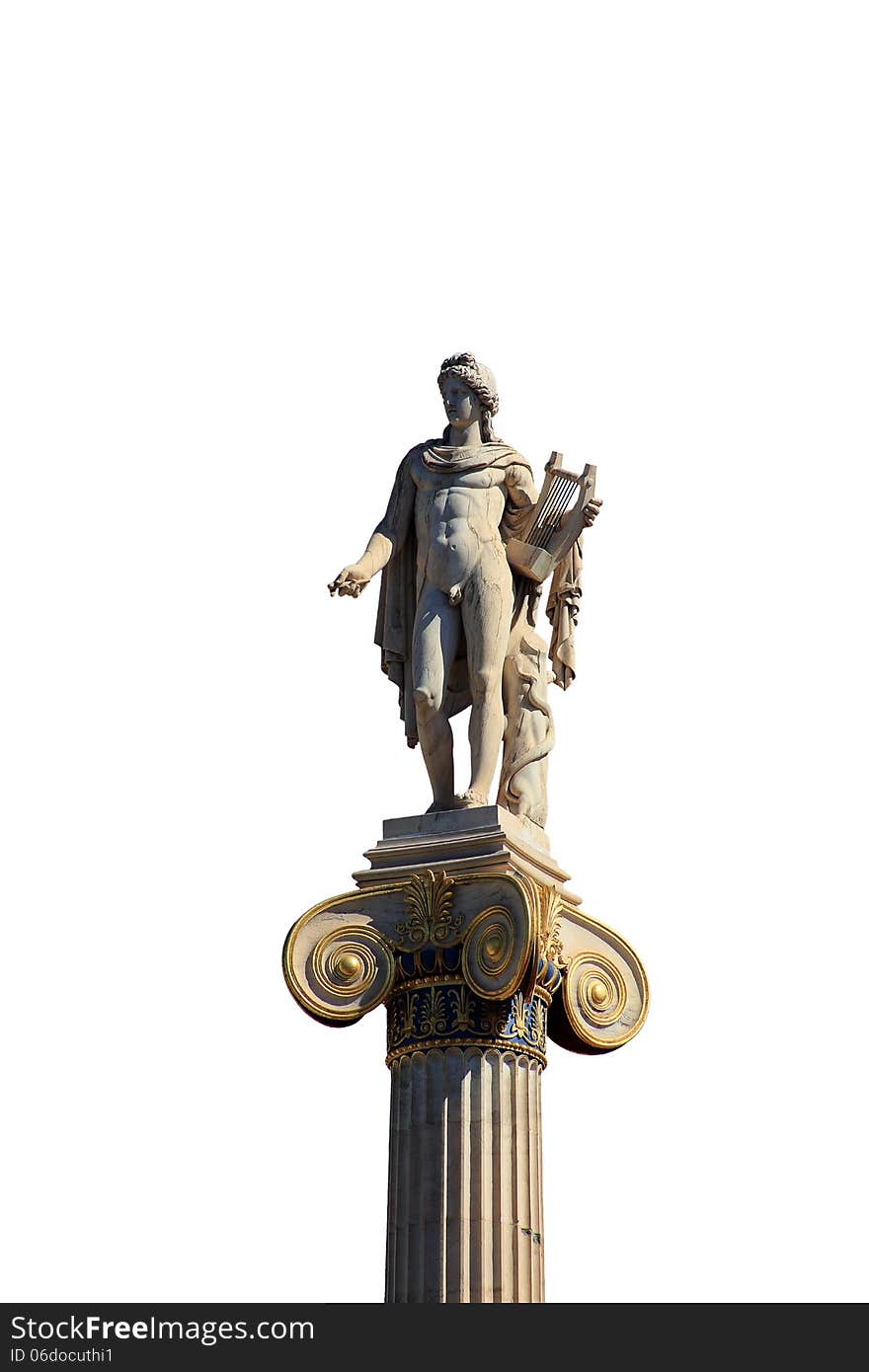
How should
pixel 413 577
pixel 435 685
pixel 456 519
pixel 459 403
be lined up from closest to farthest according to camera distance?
1. pixel 435 685
2. pixel 456 519
3. pixel 459 403
4. pixel 413 577

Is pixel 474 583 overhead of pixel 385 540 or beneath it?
beneath

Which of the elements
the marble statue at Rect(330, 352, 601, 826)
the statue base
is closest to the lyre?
the marble statue at Rect(330, 352, 601, 826)

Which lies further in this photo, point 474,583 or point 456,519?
point 456,519

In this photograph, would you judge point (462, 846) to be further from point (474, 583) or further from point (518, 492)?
point (518, 492)

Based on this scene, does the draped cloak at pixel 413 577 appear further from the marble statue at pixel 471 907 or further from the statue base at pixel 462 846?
the statue base at pixel 462 846

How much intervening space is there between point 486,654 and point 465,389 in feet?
8.34

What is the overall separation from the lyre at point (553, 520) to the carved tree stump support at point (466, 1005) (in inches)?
102

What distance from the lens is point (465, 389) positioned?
69.9ft

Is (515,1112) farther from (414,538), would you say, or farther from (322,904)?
(414,538)

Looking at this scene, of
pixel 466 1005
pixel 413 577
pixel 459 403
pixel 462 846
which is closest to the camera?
pixel 466 1005

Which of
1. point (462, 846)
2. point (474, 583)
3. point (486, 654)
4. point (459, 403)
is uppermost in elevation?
point (459, 403)

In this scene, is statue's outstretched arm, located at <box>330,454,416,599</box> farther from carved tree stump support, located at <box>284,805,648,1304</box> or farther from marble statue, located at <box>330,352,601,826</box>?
carved tree stump support, located at <box>284,805,648,1304</box>

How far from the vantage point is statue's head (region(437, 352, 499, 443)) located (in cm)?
2130

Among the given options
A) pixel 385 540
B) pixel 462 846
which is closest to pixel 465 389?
pixel 385 540
